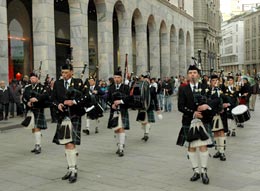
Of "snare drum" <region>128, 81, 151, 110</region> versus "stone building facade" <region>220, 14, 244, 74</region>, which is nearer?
"snare drum" <region>128, 81, 151, 110</region>

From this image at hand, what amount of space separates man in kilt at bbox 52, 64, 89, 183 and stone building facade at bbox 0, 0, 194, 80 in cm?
490

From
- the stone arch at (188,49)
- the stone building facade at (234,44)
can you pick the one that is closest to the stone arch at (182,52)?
the stone arch at (188,49)

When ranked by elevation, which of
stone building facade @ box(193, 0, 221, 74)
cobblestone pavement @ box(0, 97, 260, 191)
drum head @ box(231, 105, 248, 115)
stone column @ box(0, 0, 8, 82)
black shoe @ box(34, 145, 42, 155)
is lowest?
cobblestone pavement @ box(0, 97, 260, 191)

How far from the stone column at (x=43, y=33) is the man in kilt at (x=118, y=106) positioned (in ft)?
32.6

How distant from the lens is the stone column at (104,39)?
2311 centimetres

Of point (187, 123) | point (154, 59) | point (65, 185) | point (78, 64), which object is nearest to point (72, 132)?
point (65, 185)

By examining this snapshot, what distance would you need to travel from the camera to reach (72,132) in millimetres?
6516

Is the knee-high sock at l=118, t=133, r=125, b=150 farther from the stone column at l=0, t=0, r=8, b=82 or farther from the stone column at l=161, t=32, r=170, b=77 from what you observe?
the stone column at l=161, t=32, r=170, b=77

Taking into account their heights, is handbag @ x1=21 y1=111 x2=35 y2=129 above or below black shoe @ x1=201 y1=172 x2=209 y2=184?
above

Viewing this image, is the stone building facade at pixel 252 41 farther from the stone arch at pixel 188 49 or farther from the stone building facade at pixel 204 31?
the stone arch at pixel 188 49

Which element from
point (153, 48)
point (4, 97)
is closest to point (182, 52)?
point (153, 48)

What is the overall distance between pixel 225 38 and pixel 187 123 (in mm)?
127322

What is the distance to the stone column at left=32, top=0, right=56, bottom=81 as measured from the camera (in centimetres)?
1802

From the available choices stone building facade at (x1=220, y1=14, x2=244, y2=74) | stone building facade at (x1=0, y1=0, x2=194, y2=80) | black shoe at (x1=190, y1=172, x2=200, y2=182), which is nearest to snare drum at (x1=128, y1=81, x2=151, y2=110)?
stone building facade at (x1=0, y1=0, x2=194, y2=80)
